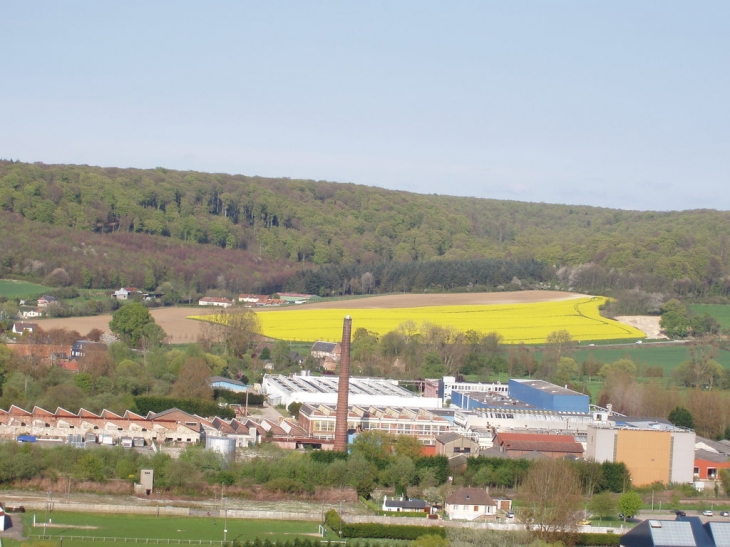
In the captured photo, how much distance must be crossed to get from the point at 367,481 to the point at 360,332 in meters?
21.9

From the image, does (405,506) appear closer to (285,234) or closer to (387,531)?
(387,531)

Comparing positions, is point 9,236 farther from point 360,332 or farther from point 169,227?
point 360,332

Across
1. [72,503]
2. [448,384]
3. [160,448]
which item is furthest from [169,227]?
[72,503]

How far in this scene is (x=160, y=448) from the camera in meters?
32.3

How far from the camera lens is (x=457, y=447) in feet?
109

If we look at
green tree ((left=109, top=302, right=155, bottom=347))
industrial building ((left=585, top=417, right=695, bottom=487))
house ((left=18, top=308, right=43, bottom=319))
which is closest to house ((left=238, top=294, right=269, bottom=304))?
house ((left=18, top=308, right=43, bottom=319))

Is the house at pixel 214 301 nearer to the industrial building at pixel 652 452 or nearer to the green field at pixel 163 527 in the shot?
the industrial building at pixel 652 452

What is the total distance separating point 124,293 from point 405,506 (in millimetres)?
37077

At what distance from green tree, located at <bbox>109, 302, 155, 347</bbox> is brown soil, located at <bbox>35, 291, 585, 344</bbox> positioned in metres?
1.64

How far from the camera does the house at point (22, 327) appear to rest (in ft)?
158

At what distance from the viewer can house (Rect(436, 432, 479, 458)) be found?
33.2m

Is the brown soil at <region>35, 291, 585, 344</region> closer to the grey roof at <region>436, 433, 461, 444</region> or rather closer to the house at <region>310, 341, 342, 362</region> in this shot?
the house at <region>310, 341, 342, 362</region>

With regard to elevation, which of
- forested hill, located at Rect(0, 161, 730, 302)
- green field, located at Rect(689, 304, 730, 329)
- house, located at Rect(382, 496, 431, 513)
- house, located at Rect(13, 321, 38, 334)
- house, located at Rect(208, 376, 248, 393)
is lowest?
house, located at Rect(382, 496, 431, 513)

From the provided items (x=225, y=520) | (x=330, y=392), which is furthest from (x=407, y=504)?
(x=330, y=392)
